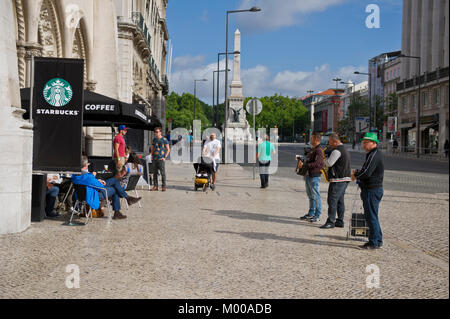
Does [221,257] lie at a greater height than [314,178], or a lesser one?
lesser

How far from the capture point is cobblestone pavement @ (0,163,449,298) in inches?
192

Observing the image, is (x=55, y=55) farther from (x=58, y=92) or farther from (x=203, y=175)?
(x=58, y=92)

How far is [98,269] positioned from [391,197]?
10.2 meters

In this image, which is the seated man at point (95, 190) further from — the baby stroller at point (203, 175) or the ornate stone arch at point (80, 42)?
the ornate stone arch at point (80, 42)

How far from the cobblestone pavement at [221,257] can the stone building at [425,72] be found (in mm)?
39768

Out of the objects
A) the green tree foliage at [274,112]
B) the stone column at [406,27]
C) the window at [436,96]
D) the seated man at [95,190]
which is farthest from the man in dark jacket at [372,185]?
the green tree foliage at [274,112]

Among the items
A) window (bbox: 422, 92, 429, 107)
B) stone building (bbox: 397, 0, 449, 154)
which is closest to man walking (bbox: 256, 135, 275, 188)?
stone building (bbox: 397, 0, 449, 154)

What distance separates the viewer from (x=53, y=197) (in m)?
9.48

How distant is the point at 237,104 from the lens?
7244 cm

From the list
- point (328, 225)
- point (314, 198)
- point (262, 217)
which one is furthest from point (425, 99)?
point (328, 225)

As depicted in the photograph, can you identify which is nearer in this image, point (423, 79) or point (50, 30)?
point (50, 30)

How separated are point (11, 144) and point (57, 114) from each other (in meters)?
1.34

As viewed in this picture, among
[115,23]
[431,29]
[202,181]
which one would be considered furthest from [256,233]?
[431,29]
